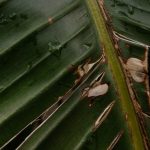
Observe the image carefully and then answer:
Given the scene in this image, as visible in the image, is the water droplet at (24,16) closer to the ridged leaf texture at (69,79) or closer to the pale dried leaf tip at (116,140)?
the ridged leaf texture at (69,79)

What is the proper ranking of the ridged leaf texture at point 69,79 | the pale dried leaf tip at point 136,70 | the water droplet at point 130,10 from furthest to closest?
the water droplet at point 130,10, the pale dried leaf tip at point 136,70, the ridged leaf texture at point 69,79

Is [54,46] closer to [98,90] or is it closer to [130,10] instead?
[98,90]

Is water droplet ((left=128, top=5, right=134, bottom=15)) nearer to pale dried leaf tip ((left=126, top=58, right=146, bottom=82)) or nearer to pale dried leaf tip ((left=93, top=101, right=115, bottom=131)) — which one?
pale dried leaf tip ((left=126, top=58, right=146, bottom=82))

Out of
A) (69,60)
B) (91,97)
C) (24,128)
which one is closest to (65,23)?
(69,60)

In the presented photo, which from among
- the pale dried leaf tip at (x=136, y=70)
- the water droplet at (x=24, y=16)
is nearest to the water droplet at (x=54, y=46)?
the water droplet at (x=24, y=16)

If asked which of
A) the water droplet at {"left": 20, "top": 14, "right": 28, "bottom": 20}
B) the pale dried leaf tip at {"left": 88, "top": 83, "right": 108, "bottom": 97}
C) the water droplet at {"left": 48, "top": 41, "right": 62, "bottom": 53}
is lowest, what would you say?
the pale dried leaf tip at {"left": 88, "top": 83, "right": 108, "bottom": 97}

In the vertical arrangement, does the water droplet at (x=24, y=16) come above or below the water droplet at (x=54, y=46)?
above

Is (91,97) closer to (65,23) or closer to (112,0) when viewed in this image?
(65,23)

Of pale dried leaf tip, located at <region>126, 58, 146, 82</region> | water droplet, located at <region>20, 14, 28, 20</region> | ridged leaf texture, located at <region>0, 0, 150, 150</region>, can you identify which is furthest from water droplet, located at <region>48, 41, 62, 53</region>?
pale dried leaf tip, located at <region>126, 58, 146, 82</region>

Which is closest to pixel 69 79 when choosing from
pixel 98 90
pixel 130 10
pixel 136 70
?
pixel 98 90
